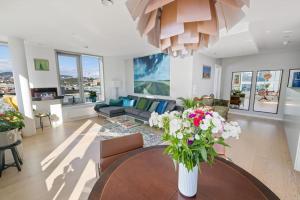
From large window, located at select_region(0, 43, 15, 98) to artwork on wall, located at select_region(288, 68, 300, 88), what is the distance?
9.14 meters

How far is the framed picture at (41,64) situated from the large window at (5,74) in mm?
678

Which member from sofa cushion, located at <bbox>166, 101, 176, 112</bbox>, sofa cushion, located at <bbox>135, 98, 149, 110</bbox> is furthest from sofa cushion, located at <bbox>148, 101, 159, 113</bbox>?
sofa cushion, located at <bbox>166, 101, 176, 112</bbox>

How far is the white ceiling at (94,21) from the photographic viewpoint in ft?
6.50

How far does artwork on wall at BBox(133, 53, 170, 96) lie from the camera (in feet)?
16.4

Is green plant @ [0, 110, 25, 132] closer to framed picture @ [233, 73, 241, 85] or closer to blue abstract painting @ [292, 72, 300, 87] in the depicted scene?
framed picture @ [233, 73, 241, 85]

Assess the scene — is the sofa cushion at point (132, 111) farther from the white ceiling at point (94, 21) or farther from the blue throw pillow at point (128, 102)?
the white ceiling at point (94, 21)

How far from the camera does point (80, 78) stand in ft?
17.5

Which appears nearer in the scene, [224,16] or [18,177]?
[224,16]

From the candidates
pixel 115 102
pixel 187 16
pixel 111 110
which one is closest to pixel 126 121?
pixel 111 110

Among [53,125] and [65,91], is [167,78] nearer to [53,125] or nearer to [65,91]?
[65,91]

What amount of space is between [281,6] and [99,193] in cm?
322

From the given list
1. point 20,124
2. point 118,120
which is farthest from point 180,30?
point 118,120

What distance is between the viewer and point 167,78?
4.96 meters

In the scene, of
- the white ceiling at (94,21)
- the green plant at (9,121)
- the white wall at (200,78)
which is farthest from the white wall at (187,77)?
the green plant at (9,121)
